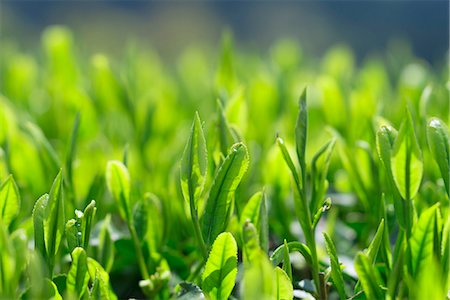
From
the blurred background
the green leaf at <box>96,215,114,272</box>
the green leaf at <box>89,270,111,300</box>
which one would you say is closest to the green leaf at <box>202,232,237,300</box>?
the green leaf at <box>89,270,111,300</box>

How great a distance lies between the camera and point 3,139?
121 centimetres

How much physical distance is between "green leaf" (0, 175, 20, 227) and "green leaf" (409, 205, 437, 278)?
519mm

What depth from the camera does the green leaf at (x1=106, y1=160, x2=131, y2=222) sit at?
3.21 ft

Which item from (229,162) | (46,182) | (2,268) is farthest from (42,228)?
(46,182)

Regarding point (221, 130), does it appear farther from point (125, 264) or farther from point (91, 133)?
point (91, 133)

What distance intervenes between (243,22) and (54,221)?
16.5 m

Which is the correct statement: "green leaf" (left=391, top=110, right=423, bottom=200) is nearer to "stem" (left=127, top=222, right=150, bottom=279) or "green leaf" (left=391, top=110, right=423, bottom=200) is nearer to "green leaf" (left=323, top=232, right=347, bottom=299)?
"green leaf" (left=323, top=232, right=347, bottom=299)

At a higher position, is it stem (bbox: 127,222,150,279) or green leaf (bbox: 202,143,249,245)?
green leaf (bbox: 202,143,249,245)

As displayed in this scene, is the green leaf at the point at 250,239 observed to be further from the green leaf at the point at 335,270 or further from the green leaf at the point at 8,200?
the green leaf at the point at 8,200

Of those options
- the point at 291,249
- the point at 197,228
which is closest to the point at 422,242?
the point at 291,249

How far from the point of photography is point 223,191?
2.77 ft

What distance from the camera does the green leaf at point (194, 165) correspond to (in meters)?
0.83

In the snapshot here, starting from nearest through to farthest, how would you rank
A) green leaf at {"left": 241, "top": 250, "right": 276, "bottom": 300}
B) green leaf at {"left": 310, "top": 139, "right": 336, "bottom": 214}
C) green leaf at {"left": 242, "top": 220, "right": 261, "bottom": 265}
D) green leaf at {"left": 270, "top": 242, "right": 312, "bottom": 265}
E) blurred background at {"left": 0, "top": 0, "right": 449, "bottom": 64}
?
1. green leaf at {"left": 241, "top": 250, "right": 276, "bottom": 300}
2. green leaf at {"left": 242, "top": 220, "right": 261, "bottom": 265}
3. green leaf at {"left": 270, "top": 242, "right": 312, "bottom": 265}
4. green leaf at {"left": 310, "top": 139, "right": 336, "bottom": 214}
5. blurred background at {"left": 0, "top": 0, "right": 449, "bottom": 64}

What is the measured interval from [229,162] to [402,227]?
0.25 m
